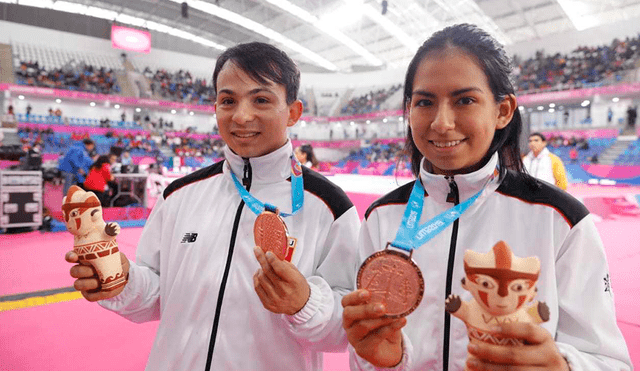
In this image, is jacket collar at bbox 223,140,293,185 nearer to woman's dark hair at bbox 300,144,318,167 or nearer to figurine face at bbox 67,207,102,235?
figurine face at bbox 67,207,102,235

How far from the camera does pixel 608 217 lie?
25.0ft

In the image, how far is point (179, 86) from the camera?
28.8 metres

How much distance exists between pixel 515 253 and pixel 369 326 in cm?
49

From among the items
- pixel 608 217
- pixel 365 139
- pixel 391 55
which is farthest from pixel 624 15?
pixel 608 217

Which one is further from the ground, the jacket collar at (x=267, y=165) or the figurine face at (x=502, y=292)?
the jacket collar at (x=267, y=165)

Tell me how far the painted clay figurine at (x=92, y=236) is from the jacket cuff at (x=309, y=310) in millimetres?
547

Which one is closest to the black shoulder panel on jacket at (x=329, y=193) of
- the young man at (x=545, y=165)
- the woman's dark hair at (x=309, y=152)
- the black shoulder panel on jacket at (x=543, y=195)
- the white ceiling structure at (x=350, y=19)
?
the black shoulder panel on jacket at (x=543, y=195)

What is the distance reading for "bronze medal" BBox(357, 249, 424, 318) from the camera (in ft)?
2.56

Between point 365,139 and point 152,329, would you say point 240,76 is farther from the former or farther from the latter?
point 365,139

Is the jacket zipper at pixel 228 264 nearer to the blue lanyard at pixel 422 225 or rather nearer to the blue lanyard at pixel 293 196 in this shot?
the blue lanyard at pixel 293 196

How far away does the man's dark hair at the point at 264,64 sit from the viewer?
1.24 m

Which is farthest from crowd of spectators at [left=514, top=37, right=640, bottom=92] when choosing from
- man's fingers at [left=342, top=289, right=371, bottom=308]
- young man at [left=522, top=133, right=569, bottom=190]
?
man's fingers at [left=342, top=289, right=371, bottom=308]

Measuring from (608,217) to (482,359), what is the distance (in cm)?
887

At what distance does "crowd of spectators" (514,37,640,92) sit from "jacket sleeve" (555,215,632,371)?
65.4ft
